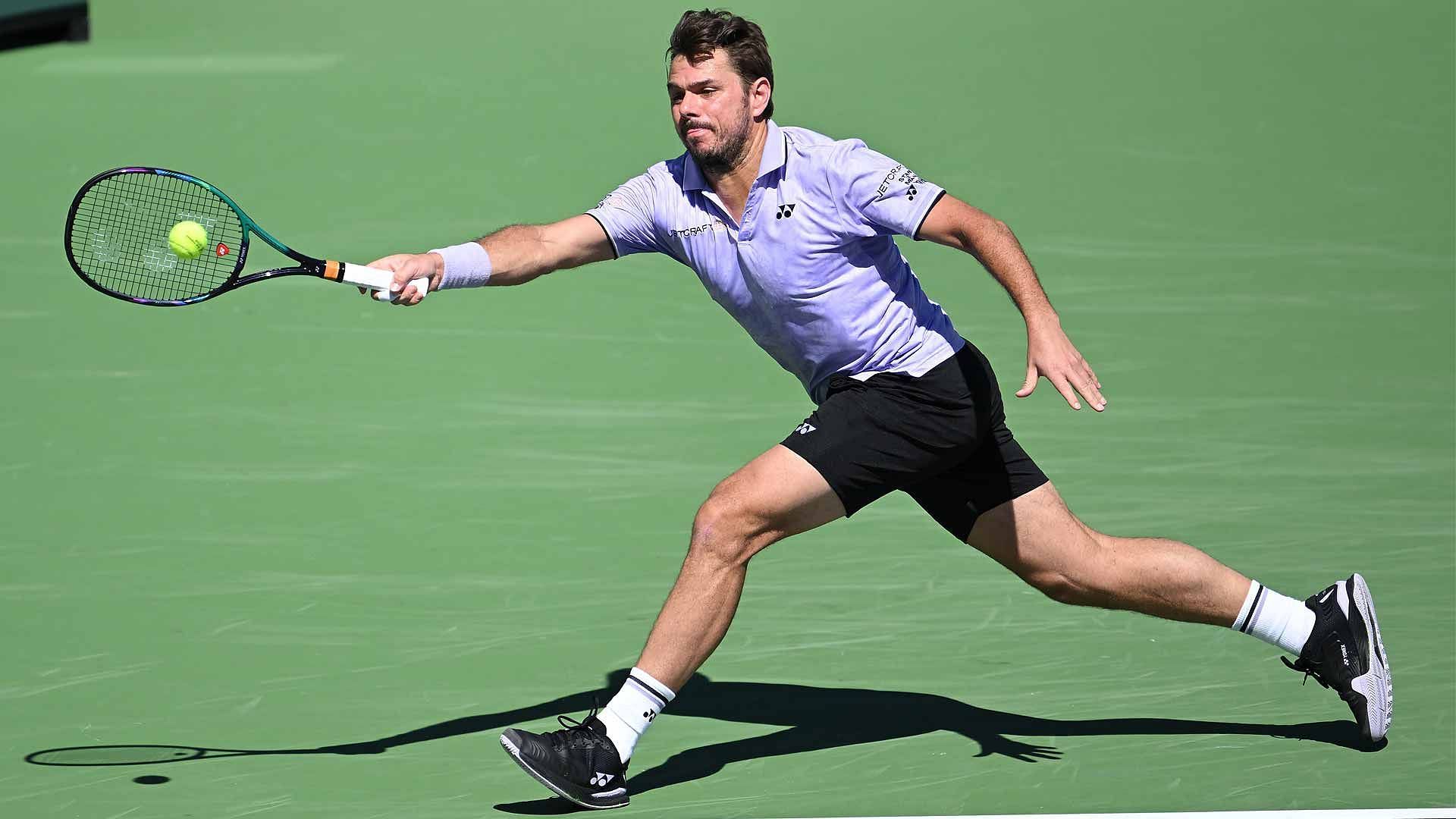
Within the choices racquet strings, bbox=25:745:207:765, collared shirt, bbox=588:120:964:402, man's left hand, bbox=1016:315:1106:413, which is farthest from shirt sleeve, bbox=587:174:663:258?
racquet strings, bbox=25:745:207:765

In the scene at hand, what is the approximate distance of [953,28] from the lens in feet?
41.9

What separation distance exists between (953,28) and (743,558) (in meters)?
8.65

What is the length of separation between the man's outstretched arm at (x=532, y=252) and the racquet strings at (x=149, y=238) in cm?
72

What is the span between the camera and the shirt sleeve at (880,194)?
15.8 ft

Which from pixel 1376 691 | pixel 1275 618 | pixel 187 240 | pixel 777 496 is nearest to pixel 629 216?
pixel 777 496

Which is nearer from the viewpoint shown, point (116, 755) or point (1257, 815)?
point (1257, 815)

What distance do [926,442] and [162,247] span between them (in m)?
2.97

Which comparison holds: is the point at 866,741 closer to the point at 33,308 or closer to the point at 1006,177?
the point at 33,308

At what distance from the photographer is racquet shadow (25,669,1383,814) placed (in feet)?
16.5

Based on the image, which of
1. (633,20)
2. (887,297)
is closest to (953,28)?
(633,20)

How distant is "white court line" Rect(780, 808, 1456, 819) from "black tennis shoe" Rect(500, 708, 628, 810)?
1.84 feet

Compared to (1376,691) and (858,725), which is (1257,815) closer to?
(1376,691)

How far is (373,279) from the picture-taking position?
15.8ft

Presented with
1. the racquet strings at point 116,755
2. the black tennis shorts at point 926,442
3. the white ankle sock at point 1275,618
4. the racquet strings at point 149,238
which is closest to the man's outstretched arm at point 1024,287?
the black tennis shorts at point 926,442
